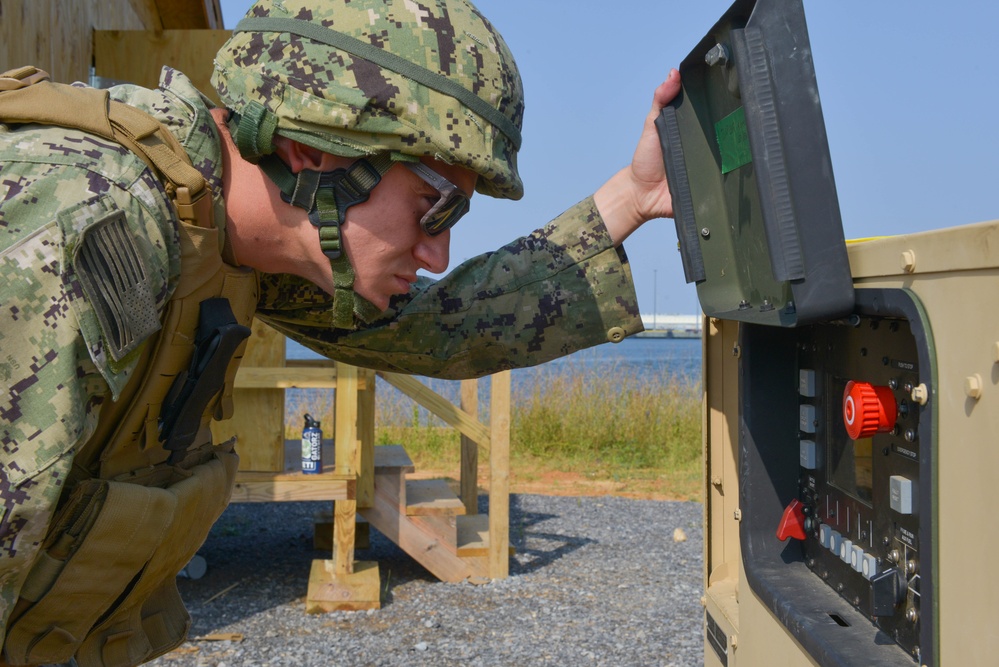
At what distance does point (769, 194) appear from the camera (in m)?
1.42

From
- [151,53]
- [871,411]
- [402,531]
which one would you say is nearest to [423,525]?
[402,531]

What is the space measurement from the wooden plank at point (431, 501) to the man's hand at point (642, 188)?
411 centimetres

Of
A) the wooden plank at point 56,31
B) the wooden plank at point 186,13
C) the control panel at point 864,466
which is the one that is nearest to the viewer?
the control panel at point 864,466

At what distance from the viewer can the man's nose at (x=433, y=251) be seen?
185cm

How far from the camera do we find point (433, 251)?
185 centimetres

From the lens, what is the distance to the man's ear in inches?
69.5

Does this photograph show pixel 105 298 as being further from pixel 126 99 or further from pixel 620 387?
pixel 620 387

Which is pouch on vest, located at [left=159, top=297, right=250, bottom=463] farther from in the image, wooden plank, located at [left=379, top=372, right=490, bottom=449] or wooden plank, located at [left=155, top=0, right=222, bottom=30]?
wooden plank, located at [left=155, top=0, right=222, bottom=30]

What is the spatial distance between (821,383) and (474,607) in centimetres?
429

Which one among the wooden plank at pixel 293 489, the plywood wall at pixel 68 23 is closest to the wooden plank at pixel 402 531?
the wooden plank at pixel 293 489

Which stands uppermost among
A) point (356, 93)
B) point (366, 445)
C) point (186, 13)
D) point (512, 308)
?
point (186, 13)

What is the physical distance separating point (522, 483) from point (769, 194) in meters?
9.18

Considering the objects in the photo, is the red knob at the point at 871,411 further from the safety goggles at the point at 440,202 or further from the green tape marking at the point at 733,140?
the safety goggles at the point at 440,202

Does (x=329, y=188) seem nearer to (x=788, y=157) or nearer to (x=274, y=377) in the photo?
(x=788, y=157)
